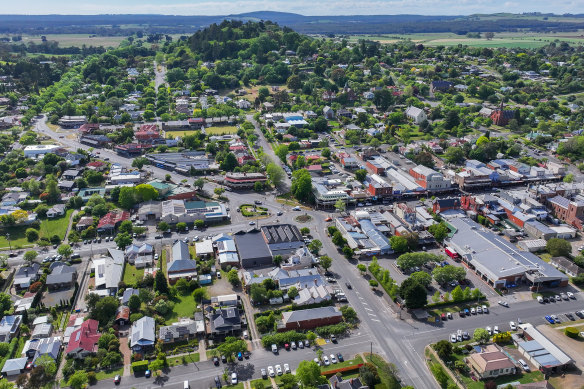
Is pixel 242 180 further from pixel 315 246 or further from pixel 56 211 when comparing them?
pixel 56 211

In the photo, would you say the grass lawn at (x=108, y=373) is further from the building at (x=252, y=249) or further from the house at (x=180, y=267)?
the building at (x=252, y=249)

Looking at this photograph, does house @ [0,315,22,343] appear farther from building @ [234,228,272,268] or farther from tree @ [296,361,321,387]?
tree @ [296,361,321,387]

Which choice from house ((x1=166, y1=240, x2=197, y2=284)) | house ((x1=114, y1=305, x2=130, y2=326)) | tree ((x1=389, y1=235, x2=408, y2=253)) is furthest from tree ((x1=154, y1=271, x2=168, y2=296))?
tree ((x1=389, y1=235, x2=408, y2=253))

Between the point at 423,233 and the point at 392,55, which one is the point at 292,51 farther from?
the point at 423,233

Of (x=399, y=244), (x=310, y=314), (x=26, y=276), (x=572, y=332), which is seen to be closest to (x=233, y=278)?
(x=310, y=314)

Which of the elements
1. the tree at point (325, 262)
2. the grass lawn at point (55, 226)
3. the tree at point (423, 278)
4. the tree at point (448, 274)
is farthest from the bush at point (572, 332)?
the grass lawn at point (55, 226)

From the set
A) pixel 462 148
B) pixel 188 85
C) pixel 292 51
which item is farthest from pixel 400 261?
pixel 292 51
